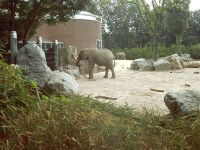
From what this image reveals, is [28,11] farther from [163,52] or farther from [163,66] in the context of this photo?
[163,52]

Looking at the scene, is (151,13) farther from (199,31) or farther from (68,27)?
(199,31)

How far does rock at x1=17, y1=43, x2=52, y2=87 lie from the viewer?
24.8 ft

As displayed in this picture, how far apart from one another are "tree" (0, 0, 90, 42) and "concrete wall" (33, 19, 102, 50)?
15.9m

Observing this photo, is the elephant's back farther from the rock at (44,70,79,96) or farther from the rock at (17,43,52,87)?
the rock at (44,70,79,96)

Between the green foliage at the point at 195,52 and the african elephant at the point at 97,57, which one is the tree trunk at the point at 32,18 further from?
the green foliage at the point at 195,52

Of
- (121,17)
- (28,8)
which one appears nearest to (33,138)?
(28,8)

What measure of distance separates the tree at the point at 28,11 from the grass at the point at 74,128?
30.7 feet

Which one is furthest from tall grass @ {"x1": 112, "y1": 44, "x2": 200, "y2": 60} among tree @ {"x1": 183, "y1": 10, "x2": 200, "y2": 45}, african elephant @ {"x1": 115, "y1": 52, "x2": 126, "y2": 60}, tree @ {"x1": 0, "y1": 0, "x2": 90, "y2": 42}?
tree @ {"x1": 0, "y1": 0, "x2": 90, "y2": 42}

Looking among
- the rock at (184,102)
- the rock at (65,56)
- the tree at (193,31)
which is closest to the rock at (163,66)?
the rock at (65,56)

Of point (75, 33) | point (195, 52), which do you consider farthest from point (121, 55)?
point (195, 52)

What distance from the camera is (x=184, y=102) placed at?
5.03 metres

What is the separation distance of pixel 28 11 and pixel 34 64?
6.93m

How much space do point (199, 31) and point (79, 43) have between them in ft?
55.5

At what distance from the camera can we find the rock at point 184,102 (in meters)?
4.91
